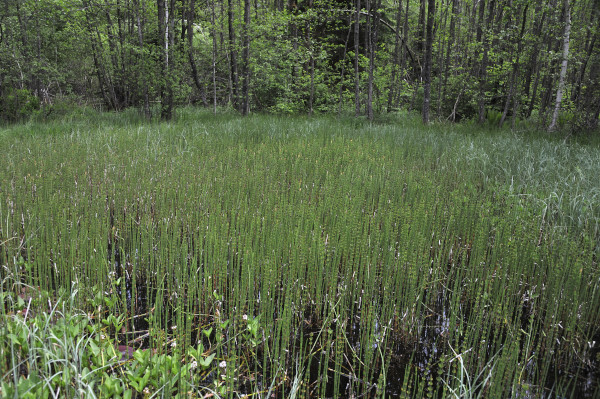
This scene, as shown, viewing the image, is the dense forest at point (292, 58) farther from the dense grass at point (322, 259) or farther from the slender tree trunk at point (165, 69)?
the dense grass at point (322, 259)

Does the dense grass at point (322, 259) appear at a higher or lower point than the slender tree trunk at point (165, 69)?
lower

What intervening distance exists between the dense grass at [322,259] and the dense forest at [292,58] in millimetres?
3237

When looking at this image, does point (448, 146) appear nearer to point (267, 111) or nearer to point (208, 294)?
point (208, 294)

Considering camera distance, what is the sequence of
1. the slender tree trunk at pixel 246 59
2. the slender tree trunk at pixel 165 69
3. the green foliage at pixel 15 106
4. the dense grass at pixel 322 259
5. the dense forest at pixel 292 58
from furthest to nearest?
the slender tree trunk at pixel 246 59 < the green foliage at pixel 15 106 < the slender tree trunk at pixel 165 69 < the dense forest at pixel 292 58 < the dense grass at pixel 322 259

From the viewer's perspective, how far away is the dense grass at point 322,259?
1.82 meters

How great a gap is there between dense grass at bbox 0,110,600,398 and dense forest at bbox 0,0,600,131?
3.24 meters

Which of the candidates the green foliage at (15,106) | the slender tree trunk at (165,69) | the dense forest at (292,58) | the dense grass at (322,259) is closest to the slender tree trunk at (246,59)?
the dense forest at (292,58)

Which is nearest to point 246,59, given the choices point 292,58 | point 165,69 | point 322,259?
point 165,69

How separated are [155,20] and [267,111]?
5.12 meters

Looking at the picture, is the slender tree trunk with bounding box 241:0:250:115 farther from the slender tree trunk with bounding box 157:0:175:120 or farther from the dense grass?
the dense grass

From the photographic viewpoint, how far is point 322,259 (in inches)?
92.0

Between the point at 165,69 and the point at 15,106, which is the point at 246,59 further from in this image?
the point at 15,106

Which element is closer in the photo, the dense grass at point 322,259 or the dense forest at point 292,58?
the dense grass at point 322,259

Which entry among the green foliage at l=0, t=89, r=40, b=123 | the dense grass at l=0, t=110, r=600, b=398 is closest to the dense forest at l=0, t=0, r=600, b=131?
the green foliage at l=0, t=89, r=40, b=123
